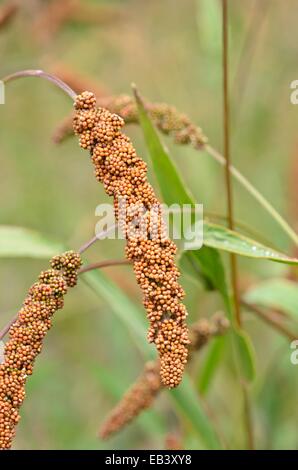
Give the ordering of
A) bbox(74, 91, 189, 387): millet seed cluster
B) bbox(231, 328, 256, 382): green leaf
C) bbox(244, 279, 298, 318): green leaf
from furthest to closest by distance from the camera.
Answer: bbox(244, 279, 298, 318): green leaf < bbox(231, 328, 256, 382): green leaf < bbox(74, 91, 189, 387): millet seed cluster

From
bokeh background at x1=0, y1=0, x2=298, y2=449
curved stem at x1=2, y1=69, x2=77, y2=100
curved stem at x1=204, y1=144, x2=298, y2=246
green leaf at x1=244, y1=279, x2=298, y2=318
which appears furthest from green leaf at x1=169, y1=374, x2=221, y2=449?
curved stem at x1=2, y1=69, x2=77, y2=100

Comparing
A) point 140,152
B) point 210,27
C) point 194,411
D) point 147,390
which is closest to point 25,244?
point 147,390

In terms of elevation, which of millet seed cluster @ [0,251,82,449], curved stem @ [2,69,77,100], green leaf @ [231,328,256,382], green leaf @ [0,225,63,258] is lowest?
millet seed cluster @ [0,251,82,449]

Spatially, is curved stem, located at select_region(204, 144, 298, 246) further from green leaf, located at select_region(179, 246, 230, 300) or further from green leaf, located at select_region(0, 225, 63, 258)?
green leaf, located at select_region(0, 225, 63, 258)

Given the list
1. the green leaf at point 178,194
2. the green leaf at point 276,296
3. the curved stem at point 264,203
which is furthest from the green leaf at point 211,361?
the curved stem at point 264,203

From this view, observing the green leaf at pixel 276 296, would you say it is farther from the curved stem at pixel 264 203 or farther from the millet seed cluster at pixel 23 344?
the millet seed cluster at pixel 23 344
